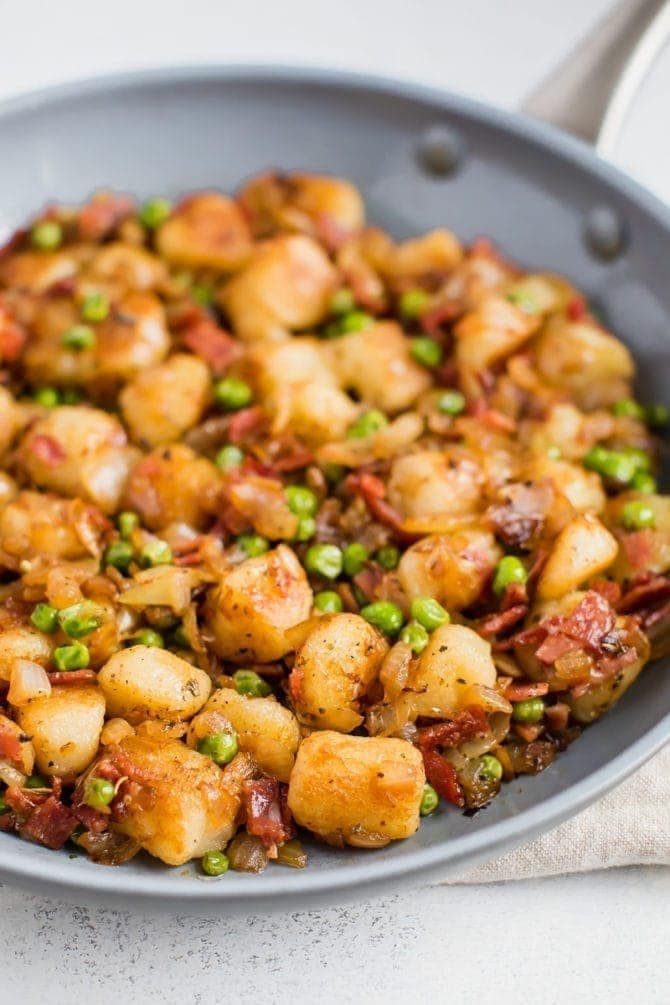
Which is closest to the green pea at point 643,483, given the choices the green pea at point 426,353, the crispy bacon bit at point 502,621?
the crispy bacon bit at point 502,621

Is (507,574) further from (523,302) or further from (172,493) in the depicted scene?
(523,302)

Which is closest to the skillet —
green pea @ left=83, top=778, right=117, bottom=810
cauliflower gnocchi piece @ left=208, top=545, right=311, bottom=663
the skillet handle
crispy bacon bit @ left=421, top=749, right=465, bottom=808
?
the skillet handle

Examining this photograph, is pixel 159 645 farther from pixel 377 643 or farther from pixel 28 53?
pixel 28 53

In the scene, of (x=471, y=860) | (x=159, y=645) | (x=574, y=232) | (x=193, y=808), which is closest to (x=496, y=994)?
(x=471, y=860)

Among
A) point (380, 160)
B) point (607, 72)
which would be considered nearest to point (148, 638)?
point (380, 160)

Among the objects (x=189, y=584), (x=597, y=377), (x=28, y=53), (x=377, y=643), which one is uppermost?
(x=597, y=377)

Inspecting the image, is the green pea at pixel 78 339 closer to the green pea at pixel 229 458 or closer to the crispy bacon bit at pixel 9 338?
the crispy bacon bit at pixel 9 338
